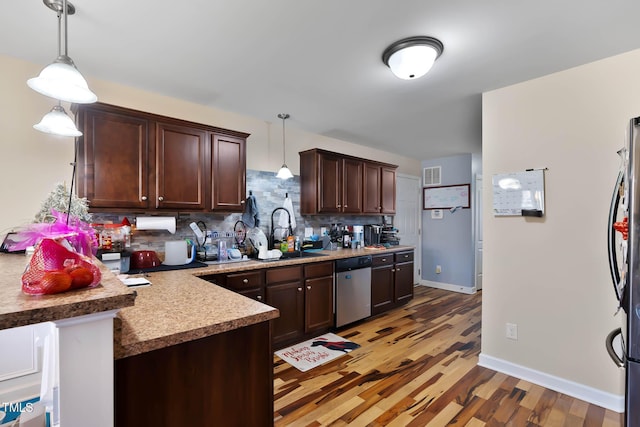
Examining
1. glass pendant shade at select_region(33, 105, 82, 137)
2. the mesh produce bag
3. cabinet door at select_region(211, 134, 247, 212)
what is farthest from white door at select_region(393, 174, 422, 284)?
the mesh produce bag

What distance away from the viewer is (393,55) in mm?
1991

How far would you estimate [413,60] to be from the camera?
6.40ft

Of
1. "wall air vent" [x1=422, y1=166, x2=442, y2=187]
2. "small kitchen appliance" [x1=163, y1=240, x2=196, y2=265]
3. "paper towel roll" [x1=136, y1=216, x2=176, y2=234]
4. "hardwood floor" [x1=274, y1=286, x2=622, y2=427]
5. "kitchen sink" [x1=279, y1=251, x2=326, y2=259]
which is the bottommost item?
"hardwood floor" [x1=274, y1=286, x2=622, y2=427]

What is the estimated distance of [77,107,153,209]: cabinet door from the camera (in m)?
2.17

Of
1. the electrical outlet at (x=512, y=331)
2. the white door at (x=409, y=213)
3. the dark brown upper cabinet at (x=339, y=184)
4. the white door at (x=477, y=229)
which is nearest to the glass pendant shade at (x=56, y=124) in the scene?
the dark brown upper cabinet at (x=339, y=184)

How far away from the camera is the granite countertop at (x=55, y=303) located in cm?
60

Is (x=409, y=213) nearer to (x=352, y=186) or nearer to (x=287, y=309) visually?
(x=352, y=186)

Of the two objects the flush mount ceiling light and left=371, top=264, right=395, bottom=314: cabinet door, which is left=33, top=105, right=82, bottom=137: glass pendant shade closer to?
the flush mount ceiling light

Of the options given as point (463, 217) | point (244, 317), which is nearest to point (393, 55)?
point (244, 317)

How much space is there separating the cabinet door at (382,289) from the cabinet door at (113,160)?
2.66 m

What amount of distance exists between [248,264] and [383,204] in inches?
96.3

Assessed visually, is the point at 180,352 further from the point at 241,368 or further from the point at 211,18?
the point at 211,18

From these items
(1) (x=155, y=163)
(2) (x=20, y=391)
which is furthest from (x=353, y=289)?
(2) (x=20, y=391)

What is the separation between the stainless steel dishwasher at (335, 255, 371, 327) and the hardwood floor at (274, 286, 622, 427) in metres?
0.30
